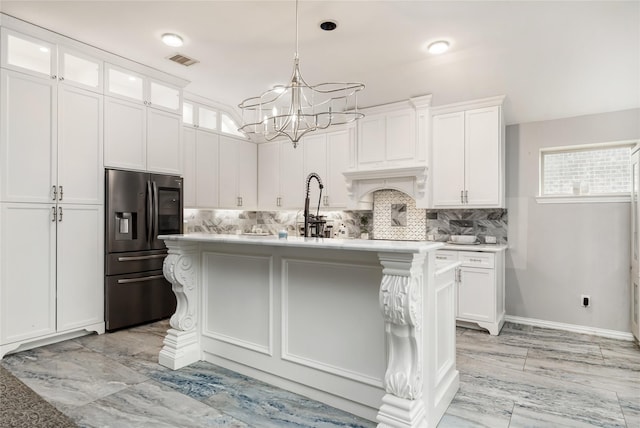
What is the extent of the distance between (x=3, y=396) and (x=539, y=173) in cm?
509

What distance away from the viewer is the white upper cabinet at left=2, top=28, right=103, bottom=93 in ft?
10.7

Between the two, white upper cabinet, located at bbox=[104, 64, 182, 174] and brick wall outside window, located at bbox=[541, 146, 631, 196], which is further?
brick wall outside window, located at bbox=[541, 146, 631, 196]

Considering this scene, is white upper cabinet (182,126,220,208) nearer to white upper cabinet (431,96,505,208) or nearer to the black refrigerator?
the black refrigerator

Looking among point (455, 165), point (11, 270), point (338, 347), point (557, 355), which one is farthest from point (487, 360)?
point (11, 270)

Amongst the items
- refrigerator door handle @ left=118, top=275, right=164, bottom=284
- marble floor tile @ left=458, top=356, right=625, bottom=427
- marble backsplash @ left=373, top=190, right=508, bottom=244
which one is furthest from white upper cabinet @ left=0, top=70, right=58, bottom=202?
marble floor tile @ left=458, top=356, right=625, bottom=427

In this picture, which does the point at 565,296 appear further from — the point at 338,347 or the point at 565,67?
the point at 338,347

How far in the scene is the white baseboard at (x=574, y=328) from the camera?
3.99m

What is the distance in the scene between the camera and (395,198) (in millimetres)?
5320

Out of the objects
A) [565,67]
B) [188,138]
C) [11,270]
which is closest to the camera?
[11,270]

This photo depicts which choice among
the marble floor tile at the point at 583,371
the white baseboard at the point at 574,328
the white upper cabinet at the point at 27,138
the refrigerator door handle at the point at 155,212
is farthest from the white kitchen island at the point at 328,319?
the white baseboard at the point at 574,328

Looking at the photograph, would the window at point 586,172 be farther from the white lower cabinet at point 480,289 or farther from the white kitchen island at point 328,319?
the white kitchen island at point 328,319

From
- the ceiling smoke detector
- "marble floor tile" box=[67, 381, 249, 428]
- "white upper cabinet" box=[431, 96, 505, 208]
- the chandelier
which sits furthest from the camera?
"white upper cabinet" box=[431, 96, 505, 208]

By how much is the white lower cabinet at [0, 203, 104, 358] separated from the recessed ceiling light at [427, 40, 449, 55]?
12.2 feet

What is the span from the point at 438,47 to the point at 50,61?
3679 millimetres
